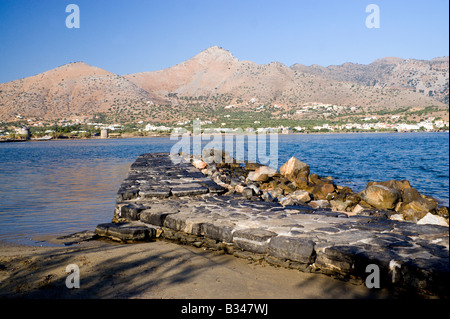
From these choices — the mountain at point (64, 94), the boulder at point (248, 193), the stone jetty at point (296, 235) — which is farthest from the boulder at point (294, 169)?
the mountain at point (64, 94)

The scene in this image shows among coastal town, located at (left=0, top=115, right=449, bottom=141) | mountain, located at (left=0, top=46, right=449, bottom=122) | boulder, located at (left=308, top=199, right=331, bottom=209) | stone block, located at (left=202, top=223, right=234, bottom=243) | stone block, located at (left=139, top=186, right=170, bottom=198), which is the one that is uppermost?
mountain, located at (left=0, top=46, right=449, bottom=122)

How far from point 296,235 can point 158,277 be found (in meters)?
1.59

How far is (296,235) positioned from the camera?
4.04m

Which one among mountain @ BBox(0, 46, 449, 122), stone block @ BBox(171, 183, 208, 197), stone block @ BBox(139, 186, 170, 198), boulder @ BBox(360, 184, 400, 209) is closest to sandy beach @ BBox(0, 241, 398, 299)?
stone block @ BBox(139, 186, 170, 198)

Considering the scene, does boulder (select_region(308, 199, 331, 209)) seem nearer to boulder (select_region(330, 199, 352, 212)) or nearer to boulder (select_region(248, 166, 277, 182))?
boulder (select_region(330, 199, 352, 212))

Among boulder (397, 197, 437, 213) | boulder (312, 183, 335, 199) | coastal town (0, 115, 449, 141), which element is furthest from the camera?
coastal town (0, 115, 449, 141)

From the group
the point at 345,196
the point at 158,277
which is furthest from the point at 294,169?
the point at 158,277

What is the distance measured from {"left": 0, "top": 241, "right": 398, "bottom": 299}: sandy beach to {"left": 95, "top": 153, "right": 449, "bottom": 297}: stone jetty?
0.51ft

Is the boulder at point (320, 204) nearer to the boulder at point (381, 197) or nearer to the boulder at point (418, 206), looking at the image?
the boulder at point (381, 197)

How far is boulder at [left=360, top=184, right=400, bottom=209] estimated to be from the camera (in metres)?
7.91

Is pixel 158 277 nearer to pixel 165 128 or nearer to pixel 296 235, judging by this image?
pixel 296 235

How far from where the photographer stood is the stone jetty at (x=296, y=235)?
3053 millimetres

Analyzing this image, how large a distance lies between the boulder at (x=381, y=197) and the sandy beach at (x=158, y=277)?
506cm
